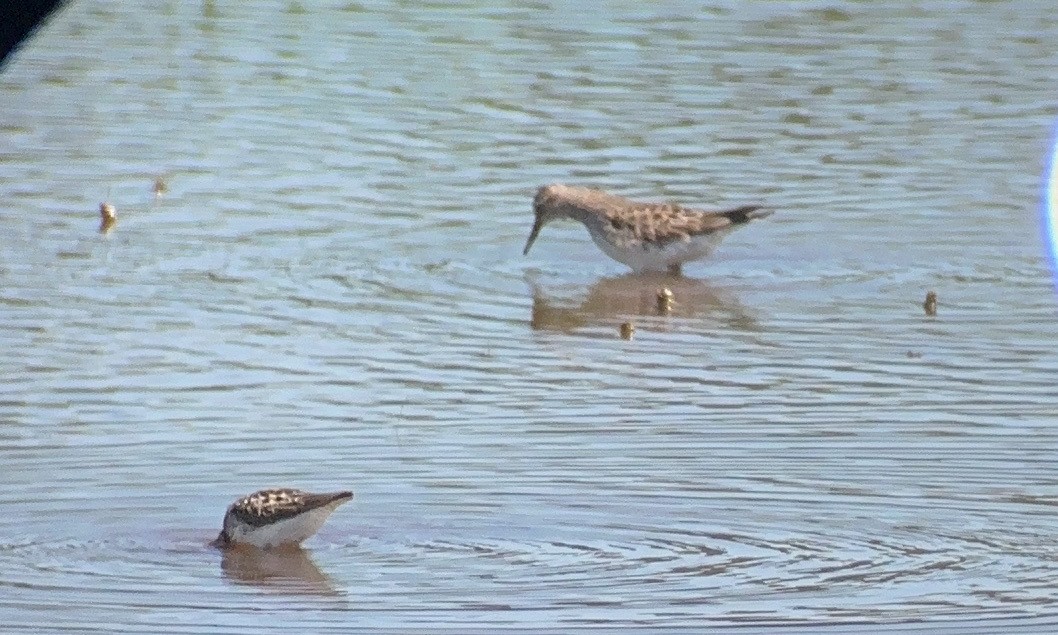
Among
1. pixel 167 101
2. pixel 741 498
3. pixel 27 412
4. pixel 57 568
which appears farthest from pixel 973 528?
pixel 167 101

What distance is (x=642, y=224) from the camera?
1429 centimetres

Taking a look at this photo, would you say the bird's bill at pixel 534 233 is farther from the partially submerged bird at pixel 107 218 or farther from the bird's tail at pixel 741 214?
the partially submerged bird at pixel 107 218

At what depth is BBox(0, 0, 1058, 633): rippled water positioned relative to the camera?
26.3 feet

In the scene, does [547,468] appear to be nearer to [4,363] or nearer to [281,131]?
[4,363]

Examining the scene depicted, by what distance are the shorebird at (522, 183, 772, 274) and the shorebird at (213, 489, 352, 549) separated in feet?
20.4

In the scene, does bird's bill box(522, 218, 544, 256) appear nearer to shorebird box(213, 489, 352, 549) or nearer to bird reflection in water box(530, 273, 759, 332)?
bird reflection in water box(530, 273, 759, 332)

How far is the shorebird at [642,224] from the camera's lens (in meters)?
14.3

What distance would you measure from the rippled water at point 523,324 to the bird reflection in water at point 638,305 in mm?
42

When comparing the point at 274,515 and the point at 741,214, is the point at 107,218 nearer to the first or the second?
the point at 741,214

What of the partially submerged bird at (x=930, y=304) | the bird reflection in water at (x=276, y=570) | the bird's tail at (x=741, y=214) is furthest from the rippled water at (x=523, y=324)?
the bird's tail at (x=741, y=214)

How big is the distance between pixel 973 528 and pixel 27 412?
422cm

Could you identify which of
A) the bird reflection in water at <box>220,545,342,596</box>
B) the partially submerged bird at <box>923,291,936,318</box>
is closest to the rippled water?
the bird reflection in water at <box>220,545,342,596</box>

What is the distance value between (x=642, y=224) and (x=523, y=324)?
6.22 ft

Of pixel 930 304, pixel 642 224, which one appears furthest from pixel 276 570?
pixel 642 224
